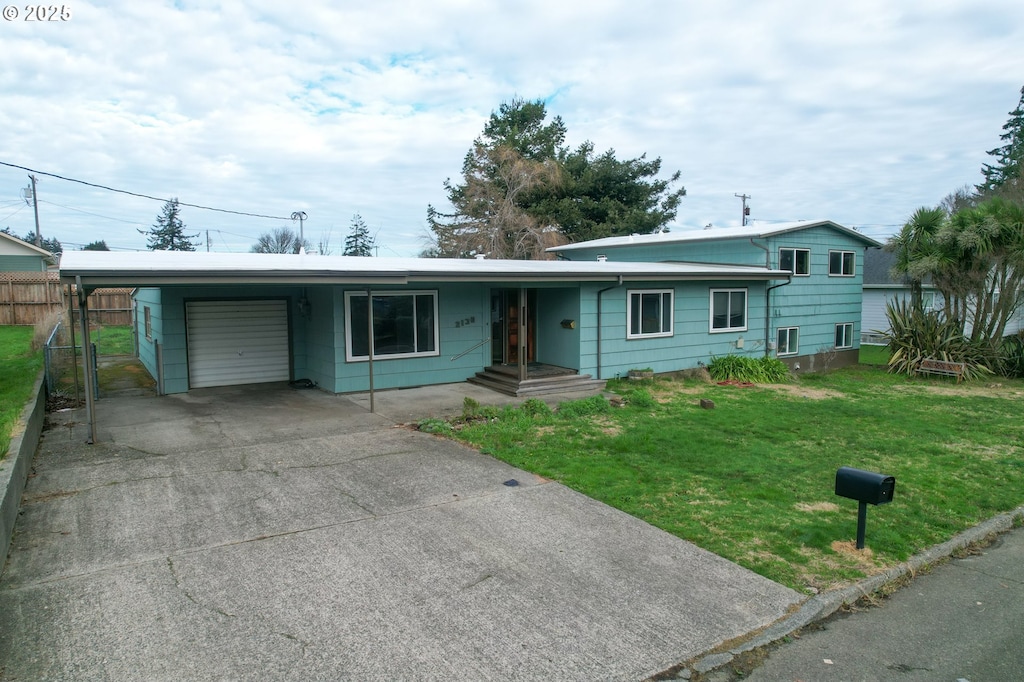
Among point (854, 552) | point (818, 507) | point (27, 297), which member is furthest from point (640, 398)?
point (27, 297)

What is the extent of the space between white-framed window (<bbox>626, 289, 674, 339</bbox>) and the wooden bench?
6872 millimetres

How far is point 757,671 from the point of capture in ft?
12.3

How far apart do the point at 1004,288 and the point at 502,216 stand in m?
17.6

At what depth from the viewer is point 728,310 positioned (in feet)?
52.9

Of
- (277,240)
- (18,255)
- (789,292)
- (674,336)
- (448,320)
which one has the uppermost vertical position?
(277,240)

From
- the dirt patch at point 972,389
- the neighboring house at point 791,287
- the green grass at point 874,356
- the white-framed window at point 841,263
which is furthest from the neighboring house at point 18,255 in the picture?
the dirt patch at point 972,389

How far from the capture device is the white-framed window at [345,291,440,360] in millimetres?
12180

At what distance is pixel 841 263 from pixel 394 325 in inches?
530

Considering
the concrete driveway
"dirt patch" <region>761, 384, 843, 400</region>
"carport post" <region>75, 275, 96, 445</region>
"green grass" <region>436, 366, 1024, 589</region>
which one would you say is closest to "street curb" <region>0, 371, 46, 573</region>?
the concrete driveway

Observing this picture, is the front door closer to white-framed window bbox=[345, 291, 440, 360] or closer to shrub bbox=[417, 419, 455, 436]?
white-framed window bbox=[345, 291, 440, 360]

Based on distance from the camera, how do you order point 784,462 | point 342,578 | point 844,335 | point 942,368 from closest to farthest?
point 342,578 → point 784,462 → point 942,368 → point 844,335

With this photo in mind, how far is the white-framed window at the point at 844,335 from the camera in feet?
63.1

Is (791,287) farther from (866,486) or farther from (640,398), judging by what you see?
(866,486)

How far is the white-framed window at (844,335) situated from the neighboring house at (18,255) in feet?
114
